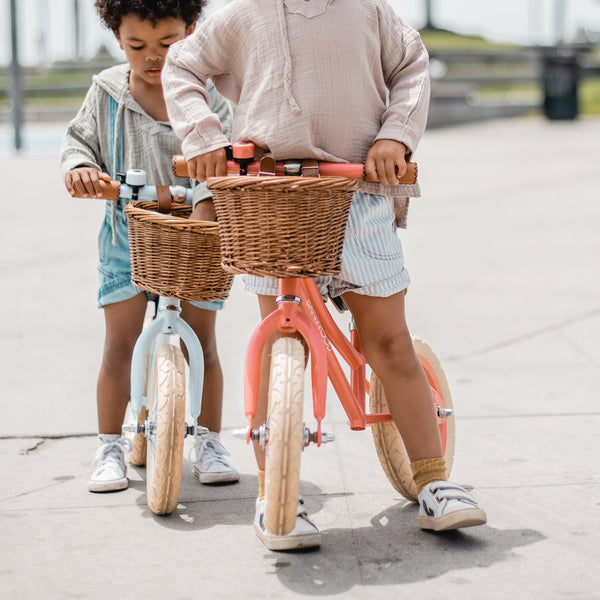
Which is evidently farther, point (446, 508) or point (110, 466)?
point (110, 466)

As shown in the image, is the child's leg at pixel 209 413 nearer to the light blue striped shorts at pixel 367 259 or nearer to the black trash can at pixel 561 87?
the light blue striped shorts at pixel 367 259

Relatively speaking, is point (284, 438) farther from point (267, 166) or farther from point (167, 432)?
point (267, 166)

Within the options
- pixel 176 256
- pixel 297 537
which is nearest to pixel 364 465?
pixel 297 537

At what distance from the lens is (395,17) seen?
10.1 ft

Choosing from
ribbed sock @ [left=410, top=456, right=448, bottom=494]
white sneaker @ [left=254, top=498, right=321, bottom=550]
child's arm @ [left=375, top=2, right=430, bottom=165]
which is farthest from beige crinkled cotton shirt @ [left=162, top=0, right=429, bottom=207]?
white sneaker @ [left=254, top=498, right=321, bottom=550]

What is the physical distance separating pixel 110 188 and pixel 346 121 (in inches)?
32.4

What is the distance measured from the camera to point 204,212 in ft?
11.2

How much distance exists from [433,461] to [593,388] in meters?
1.79

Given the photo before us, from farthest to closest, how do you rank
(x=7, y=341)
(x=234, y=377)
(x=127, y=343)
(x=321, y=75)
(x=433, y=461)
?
(x=7, y=341) < (x=234, y=377) < (x=127, y=343) < (x=433, y=461) < (x=321, y=75)

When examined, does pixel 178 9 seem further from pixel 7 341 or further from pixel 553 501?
pixel 7 341

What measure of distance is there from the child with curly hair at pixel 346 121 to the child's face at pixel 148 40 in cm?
42

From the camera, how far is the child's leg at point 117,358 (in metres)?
3.74

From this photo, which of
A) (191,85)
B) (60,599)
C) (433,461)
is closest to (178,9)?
(191,85)

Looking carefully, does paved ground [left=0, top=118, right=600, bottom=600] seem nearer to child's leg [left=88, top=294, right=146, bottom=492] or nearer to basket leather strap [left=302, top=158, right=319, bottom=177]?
child's leg [left=88, top=294, right=146, bottom=492]
